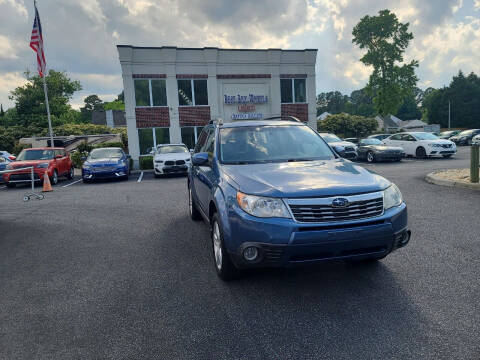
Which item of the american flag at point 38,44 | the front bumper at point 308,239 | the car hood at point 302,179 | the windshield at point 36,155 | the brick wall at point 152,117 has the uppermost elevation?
the american flag at point 38,44

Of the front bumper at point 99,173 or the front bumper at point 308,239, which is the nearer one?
the front bumper at point 308,239

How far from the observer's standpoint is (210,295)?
3.44m

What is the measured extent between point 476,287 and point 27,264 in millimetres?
5325

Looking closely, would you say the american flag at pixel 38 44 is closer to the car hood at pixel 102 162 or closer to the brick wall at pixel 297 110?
the car hood at pixel 102 162

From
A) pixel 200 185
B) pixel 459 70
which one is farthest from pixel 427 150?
pixel 459 70

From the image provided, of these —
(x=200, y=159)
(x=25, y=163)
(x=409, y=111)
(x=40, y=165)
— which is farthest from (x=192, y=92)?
(x=409, y=111)

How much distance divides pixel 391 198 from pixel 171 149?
14642mm

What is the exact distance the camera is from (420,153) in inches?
755

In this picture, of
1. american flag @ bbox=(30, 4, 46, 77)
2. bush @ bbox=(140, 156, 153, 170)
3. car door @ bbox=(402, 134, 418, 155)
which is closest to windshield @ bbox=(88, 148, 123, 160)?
bush @ bbox=(140, 156, 153, 170)

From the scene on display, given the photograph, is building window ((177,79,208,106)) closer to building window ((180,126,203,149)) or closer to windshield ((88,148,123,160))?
building window ((180,126,203,149))

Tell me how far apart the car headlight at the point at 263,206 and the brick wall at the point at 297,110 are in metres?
23.8

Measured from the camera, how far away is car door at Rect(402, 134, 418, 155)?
63.7ft

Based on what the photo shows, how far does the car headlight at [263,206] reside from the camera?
305 centimetres

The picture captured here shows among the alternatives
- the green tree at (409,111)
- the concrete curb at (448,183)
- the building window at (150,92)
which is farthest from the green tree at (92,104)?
the concrete curb at (448,183)
